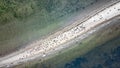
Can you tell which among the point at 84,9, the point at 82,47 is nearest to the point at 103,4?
the point at 84,9

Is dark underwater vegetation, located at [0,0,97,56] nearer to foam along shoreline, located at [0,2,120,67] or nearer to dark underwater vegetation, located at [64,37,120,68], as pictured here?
foam along shoreline, located at [0,2,120,67]

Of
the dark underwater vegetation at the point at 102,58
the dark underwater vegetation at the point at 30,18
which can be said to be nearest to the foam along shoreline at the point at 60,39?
the dark underwater vegetation at the point at 30,18

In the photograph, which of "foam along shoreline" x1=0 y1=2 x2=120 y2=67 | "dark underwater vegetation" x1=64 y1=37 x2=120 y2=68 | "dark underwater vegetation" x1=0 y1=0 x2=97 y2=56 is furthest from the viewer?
"dark underwater vegetation" x1=0 y1=0 x2=97 y2=56

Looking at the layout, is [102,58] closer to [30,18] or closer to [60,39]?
[60,39]

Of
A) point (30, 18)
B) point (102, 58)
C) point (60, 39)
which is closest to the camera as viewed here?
point (102, 58)

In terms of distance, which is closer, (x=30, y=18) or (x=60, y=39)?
(x=60, y=39)

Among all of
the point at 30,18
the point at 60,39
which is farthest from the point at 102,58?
the point at 30,18

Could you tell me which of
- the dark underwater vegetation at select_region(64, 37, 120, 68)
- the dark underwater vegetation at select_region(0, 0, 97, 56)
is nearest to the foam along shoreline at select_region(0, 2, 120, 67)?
the dark underwater vegetation at select_region(0, 0, 97, 56)

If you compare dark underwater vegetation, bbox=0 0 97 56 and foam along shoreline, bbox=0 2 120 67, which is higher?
dark underwater vegetation, bbox=0 0 97 56

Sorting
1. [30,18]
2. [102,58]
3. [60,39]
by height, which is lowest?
[102,58]

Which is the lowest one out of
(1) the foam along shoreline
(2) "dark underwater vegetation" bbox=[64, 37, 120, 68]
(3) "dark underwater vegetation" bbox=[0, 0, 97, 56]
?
(2) "dark underwater vegetation" bbox=[64, 37, 120, 68]
